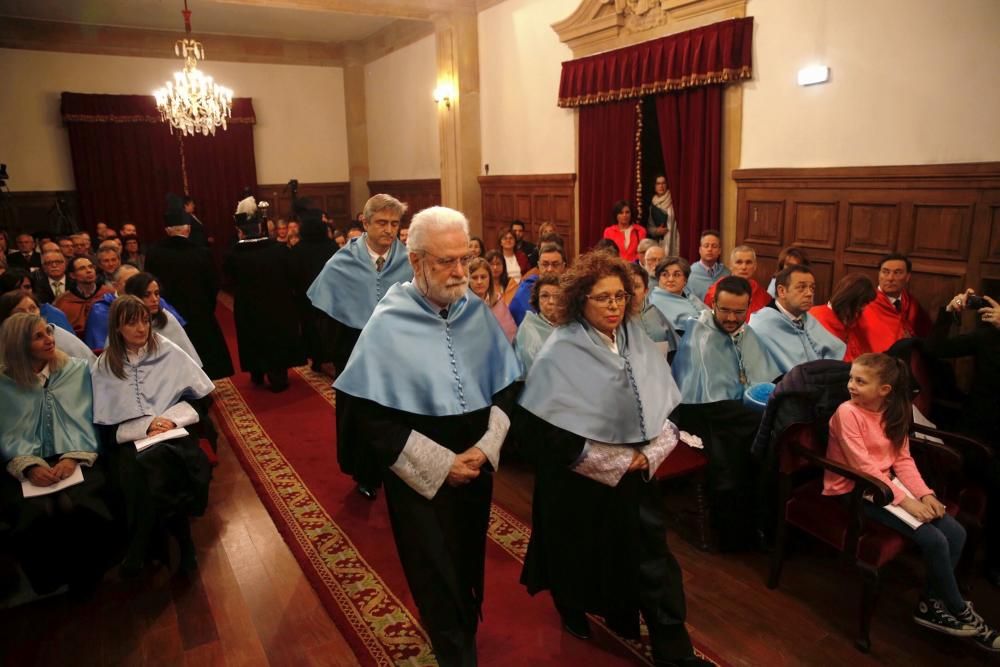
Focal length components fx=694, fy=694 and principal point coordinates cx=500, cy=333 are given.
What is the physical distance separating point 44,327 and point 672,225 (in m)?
6.43

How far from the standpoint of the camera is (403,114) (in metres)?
12.9

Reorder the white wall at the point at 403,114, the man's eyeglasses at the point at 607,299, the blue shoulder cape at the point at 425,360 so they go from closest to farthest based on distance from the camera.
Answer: the blue shoulder cape at the point at 425,360
the man's eyeglasses at the point at 607,299
the white wall at the point at 403,114

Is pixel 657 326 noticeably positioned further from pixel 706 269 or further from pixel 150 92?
pixel 150 92

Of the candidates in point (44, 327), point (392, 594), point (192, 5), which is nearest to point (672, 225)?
point (392, 594)

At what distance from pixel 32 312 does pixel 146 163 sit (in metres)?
9.67

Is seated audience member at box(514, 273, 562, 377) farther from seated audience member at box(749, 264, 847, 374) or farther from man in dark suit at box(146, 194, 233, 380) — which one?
man in dark suit at box(146, 194, 233, 380)

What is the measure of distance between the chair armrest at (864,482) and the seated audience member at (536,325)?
155 cm

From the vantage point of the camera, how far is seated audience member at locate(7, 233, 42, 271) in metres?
7.30

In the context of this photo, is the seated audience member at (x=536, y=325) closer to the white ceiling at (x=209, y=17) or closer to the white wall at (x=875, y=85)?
the white wall at (x=875, y=85)

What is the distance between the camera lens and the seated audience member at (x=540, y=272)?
5.07 meters

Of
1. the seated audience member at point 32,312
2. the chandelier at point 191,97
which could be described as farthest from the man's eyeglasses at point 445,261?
the chandelier at point 191,97

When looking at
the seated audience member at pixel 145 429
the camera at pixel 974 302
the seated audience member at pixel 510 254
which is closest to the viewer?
the seated audience member at pixel 145 429

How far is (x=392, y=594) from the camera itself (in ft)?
11.0

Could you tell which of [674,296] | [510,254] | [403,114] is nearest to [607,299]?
[674,296]
